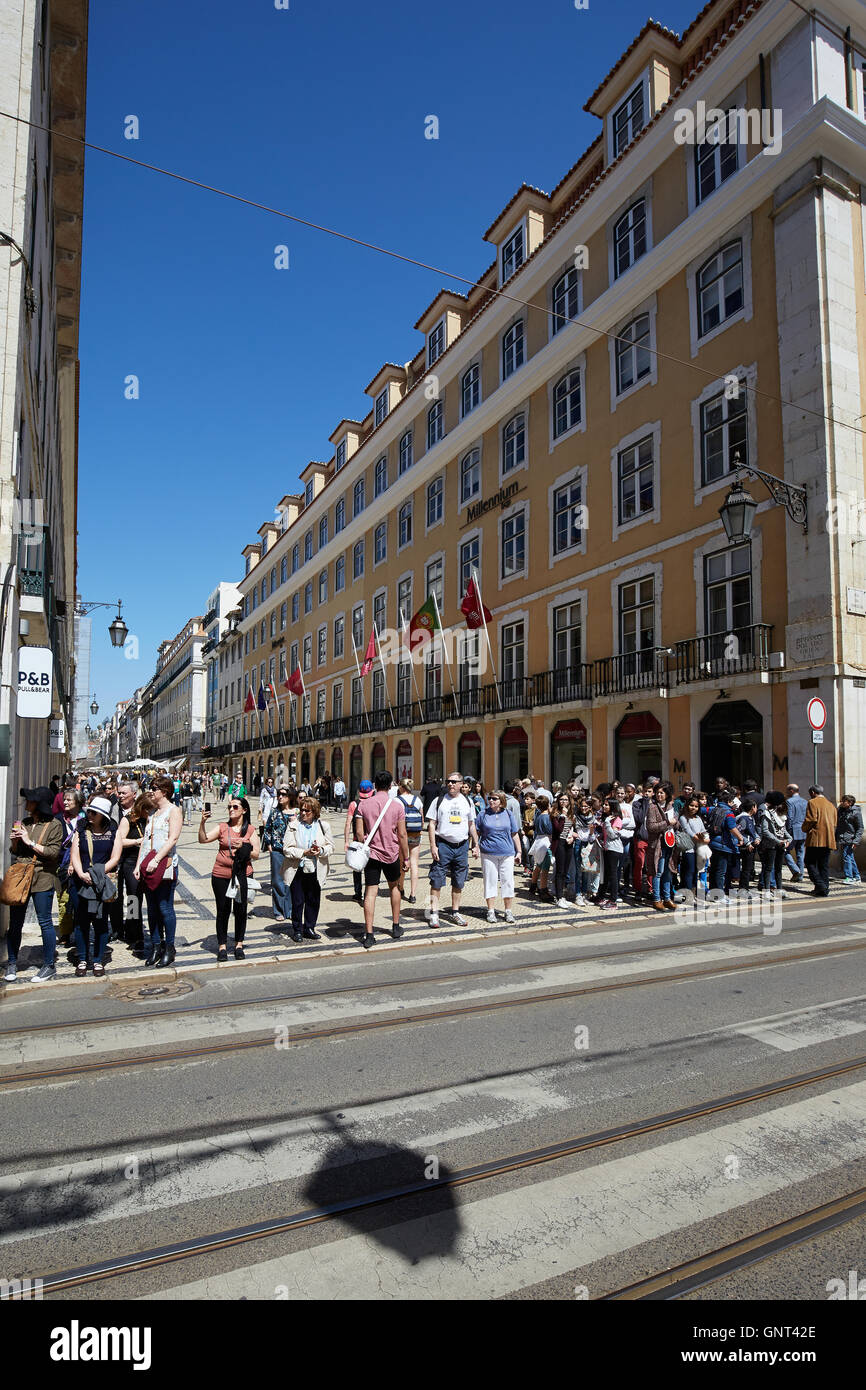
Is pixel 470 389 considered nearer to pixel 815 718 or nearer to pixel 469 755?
pixel 469 755

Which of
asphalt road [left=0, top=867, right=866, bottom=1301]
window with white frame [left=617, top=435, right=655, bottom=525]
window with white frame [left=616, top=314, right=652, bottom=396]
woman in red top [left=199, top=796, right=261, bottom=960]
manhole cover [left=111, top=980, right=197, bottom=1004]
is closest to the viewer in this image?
asphalt road [left=0, top=867, right=866, bottom=1301]

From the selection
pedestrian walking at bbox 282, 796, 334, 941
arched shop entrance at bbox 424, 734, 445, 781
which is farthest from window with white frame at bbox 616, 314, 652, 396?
pedestrian walking at bbox 282, 796, 334, 941

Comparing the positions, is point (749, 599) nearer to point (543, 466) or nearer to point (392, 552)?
point (543, 466)

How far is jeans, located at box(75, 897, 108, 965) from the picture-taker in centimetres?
765

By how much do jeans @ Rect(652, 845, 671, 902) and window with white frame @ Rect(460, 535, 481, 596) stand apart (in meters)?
18.0

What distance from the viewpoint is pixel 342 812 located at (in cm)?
3512

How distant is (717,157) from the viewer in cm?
1847

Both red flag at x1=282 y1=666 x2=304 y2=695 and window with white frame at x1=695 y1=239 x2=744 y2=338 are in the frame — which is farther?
red flag at x1=282 y1=666 x2=304 y2=695

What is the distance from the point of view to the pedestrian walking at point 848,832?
14141mm

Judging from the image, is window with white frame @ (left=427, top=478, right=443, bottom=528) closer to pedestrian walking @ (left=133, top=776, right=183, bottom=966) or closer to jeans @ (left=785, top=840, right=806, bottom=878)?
jeans @ (left=785, top=840, right=806, bottom=878)

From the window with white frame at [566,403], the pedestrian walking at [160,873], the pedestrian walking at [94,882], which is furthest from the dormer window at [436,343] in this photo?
the pedestrian walking at [94,882]

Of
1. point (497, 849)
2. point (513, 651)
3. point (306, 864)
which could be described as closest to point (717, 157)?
point (513, 651)

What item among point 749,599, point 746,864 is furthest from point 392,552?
point 746,864

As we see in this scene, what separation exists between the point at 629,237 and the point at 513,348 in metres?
5.98
